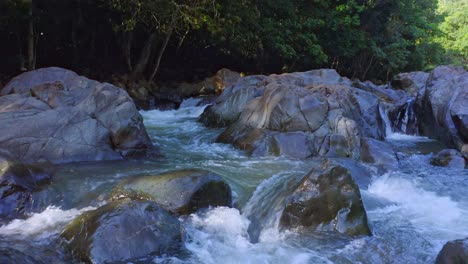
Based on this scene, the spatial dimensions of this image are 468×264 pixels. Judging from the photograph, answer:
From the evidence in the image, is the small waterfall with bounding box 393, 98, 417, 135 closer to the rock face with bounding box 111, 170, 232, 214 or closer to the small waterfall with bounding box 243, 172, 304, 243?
the small waterfall with bounding box 243, 172, 304, 243

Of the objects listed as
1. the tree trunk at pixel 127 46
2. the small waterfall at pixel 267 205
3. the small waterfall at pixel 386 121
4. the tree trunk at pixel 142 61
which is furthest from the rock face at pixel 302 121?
Answer: the tree trunk at pixel 127 46

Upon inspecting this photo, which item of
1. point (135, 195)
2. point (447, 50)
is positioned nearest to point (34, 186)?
point (135, 195)

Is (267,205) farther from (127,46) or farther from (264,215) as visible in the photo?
(127,46)

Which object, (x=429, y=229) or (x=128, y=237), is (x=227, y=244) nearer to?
(x=128, y=237)

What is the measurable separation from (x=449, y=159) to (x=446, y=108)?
2.74 m

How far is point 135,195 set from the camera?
5949 millimetres

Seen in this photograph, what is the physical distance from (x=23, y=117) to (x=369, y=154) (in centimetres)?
687

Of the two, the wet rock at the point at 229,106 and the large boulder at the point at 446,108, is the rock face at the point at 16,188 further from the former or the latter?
the large boulder at the point at 446,108

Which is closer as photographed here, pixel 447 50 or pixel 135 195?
pixel 135 195

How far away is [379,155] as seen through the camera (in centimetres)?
928

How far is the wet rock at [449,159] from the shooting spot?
9.54 m

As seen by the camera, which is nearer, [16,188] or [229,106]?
[16,188]

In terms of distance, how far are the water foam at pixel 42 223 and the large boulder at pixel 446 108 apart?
27.7 feet

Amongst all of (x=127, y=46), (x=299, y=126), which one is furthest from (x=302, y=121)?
(x=127, y=46)
